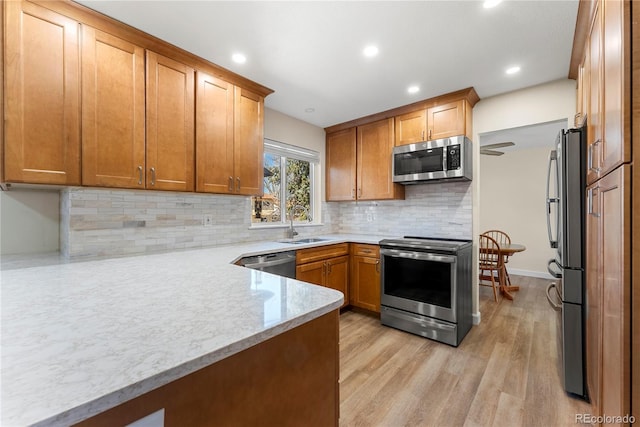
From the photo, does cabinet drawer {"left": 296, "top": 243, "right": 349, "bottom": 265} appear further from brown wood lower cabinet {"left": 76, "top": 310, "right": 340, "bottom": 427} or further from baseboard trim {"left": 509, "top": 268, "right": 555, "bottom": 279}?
baseboard trim {"left": 509, "top": 268, "right": 555, "bottom": 279}

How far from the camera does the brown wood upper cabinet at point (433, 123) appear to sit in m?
2.79

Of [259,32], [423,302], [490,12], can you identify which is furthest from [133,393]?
[423,302]

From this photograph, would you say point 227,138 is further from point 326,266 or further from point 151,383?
point 151,383

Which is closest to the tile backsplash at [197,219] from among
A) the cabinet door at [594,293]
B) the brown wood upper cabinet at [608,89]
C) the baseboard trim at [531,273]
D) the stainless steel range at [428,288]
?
the stainless steel range at [428,288]

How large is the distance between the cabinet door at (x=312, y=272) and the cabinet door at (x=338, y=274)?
3.7 inches

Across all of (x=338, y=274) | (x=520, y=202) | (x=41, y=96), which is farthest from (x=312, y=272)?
(x=520, y=202)

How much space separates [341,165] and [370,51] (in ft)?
6.02

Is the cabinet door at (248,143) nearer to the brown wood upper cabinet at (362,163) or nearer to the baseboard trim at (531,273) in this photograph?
the brown wood upper cabinet at (362,163)

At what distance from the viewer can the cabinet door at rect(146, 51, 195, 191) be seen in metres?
1.91

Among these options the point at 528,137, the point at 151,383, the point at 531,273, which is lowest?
the point at 531,273

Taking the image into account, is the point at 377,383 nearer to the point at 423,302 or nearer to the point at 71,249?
the point at 423,302

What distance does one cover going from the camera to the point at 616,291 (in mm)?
956

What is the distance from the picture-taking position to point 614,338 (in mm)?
987

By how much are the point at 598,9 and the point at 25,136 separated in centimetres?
296
